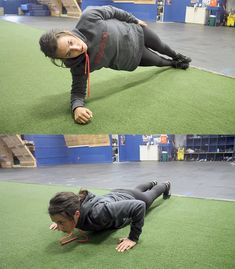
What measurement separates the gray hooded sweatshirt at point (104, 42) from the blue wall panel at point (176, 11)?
4.92 metres

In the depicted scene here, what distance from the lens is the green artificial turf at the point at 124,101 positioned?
1.53 meters

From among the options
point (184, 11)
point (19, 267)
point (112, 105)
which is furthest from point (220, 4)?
point (19, 267)

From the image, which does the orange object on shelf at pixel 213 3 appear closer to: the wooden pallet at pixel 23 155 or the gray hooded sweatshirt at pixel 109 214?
the wooden pallet at pixel 23 155

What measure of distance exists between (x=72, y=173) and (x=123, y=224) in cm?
181

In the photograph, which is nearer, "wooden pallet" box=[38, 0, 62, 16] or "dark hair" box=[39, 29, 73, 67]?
"dark hair" box=[39, 29, 73, 67]

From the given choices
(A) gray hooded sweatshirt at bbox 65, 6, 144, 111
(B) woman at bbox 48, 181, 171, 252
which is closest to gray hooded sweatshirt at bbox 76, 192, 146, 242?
(B) woman at bbox 48, 181, 171, 252

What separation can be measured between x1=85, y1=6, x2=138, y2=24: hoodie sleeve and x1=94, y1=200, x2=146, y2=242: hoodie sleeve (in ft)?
3.65

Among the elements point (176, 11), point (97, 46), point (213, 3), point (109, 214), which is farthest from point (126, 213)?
point (176, 11)

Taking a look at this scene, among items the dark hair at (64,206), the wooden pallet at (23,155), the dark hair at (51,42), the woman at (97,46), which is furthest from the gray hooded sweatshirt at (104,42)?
the wooden pallet at (23,155)

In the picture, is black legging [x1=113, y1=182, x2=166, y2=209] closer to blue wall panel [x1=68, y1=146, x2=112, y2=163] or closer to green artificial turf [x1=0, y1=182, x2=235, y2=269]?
green artificial turf [x1=0, y1=182, x2=235, y2=269]

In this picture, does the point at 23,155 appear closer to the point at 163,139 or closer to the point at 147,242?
the point at 163,139

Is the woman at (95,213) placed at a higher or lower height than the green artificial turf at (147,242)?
higher

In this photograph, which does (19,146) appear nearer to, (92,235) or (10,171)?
(10,171)

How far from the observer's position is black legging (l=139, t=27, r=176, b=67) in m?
2.24
